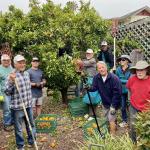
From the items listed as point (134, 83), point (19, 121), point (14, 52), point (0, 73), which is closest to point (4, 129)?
point (0, 73)

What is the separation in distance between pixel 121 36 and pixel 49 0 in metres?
3.03

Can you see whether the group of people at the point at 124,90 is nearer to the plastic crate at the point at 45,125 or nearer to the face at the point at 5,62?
the plastic crate at the point at 45,125

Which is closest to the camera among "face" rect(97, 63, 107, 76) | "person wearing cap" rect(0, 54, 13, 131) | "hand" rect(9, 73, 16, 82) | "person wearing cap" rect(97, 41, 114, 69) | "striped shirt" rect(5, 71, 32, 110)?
"hand" rect(9, 73, 16, 82)

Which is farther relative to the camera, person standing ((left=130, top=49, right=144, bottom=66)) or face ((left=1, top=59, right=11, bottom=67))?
person standing ((left=130, top=49, right=144, bottom=66))

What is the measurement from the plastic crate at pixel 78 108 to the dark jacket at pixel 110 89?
2.07m

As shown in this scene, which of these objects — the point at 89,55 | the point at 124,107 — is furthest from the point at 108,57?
the point at 124,107

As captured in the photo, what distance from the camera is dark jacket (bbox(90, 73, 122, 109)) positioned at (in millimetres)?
7977

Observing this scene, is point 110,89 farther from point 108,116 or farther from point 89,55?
point 89,55

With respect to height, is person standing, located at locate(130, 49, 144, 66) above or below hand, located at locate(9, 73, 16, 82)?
above

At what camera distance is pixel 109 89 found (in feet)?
26.5

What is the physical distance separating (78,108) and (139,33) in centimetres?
340

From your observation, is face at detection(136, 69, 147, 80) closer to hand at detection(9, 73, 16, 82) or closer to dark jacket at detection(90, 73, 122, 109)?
dark jacket at detection(90, 73, 122, 109)

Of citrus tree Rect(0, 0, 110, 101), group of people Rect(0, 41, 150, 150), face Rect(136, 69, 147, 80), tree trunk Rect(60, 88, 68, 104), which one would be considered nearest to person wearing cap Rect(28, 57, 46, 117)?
group of people Rect(0, 41, 150, 150)

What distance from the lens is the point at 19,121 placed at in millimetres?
7547
